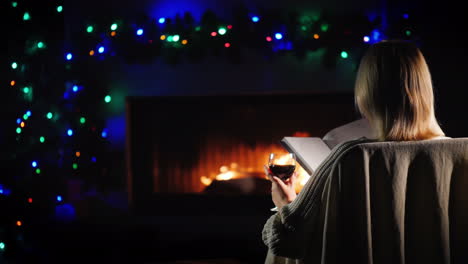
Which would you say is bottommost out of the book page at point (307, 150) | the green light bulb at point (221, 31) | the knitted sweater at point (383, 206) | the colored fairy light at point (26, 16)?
the knitted sweater at point (383, 206)

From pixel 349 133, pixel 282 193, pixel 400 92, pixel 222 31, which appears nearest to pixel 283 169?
pixel 282 193

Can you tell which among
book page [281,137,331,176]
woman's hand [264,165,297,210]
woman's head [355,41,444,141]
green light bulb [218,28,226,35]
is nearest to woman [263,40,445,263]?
woman's head [355,41,444,141]

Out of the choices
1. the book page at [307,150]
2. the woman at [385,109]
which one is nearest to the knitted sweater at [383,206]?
the woman at [385,109]

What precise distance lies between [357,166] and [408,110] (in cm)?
17

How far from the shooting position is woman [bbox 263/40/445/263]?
910 millimetres

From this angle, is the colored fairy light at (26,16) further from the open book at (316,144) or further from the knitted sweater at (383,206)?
the knitted sweater at (383,206)

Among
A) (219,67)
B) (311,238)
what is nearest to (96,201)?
(219,67)

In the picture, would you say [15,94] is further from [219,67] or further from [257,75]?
[257,75]

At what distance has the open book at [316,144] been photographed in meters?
1.21

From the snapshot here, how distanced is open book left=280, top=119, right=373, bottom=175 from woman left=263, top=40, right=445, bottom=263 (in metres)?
0.26

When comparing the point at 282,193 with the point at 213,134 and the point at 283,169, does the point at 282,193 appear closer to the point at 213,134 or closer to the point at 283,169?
the point at 283,169

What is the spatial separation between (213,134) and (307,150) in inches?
90.3

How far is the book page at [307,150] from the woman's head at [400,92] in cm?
31

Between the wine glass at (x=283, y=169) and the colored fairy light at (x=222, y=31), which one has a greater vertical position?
the colored fairy light at (x=222, y=31)
